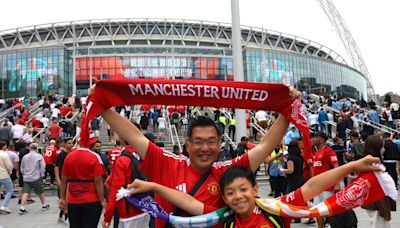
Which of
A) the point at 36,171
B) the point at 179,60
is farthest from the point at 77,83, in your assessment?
the point at 36,171

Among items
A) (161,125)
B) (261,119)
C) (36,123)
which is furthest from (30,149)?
(261,119)

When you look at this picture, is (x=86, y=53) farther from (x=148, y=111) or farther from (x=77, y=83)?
Result: (x=148, y=111)

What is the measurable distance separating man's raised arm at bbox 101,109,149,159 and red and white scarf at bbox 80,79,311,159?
0.08 metres

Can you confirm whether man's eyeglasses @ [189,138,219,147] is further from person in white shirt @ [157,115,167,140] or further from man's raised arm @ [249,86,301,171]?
person in white shirt @ [157,115,167,140]

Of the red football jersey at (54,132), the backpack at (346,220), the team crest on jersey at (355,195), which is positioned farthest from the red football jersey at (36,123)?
the team crest on jersey at (355,195)

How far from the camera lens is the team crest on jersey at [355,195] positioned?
8.77 feet

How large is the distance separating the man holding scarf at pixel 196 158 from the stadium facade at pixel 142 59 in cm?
4457

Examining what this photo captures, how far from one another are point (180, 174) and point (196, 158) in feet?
0.58

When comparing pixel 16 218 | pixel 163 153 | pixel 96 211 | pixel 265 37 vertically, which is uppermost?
pixel 265 37

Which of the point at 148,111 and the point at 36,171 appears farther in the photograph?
the point at 148,111

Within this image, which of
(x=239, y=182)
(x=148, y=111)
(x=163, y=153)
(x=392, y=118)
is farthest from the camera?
(x=148, y=111)

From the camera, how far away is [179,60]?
58.0 meters

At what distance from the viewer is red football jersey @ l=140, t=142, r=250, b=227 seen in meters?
2.70

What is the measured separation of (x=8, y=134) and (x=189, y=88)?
13157 millimetres
